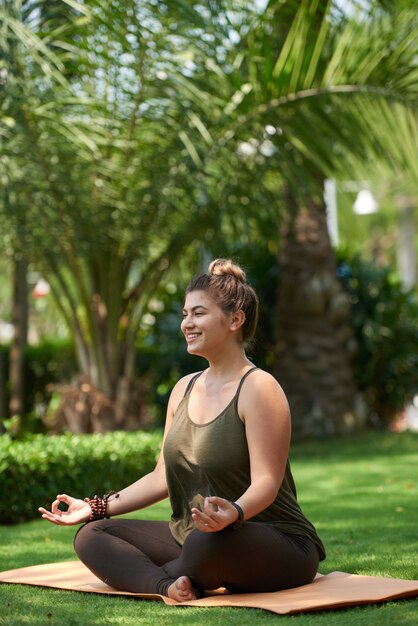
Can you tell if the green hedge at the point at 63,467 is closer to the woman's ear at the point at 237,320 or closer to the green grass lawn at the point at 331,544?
the green grass lawn at the point at 331,544

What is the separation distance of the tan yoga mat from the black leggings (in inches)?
2.0

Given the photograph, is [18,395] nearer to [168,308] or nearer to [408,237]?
[168,308]

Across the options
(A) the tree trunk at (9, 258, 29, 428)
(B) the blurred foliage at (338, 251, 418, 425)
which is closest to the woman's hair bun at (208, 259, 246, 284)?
(A) the tree trunk at (9, 258, 29, 428)

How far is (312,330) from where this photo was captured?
1262 centimetres

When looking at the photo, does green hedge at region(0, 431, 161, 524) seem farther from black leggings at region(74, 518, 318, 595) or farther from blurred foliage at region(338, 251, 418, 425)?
blurred foliage at region(338, 251, 418, 425)

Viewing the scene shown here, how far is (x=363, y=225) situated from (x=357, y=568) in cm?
2965

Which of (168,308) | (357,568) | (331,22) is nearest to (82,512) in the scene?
(357,568)

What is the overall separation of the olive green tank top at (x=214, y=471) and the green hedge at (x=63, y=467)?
2768 millimetres

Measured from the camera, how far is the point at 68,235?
9664 millimetres

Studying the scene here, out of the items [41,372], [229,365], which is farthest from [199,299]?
→ [41,372]

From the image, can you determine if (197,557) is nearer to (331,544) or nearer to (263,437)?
(263,437)

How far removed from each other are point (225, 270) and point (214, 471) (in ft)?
2.89

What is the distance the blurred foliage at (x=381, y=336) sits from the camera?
13.4 meters

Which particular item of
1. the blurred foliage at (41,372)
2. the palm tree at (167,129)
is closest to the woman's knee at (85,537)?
the palm tree at (167,129)
